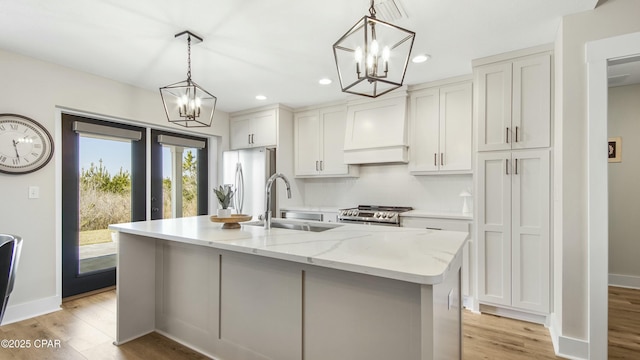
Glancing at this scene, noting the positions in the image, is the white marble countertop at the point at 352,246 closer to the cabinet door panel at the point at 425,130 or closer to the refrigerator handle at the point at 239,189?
the cabinet door panel at the point at 425,130

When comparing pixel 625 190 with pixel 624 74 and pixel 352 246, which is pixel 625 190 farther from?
pixel 352 246

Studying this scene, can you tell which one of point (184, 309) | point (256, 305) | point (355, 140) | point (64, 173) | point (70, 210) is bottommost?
point (184, 309)

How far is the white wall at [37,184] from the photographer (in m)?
2.70

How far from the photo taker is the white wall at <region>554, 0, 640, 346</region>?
6.83 ft

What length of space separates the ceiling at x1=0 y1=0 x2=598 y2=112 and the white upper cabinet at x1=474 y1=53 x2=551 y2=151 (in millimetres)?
183

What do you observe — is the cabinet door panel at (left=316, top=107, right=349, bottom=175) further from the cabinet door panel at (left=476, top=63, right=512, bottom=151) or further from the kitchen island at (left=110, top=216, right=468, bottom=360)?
the kitchen island at (left=110, top=216, right=468, bottom=360)

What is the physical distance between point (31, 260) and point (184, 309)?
5.83 ft

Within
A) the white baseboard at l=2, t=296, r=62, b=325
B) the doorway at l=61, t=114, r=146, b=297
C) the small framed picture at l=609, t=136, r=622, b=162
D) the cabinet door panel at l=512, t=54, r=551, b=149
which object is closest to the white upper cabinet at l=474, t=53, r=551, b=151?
the cabinet door panel at l=512, t=54, r=551, b=149

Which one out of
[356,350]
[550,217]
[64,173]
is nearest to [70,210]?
[64,173]

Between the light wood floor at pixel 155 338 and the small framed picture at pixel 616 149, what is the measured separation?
1692 mm

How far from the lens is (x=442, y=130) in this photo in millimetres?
3422

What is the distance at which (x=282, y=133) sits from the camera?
4.43m

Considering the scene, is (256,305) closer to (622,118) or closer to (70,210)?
(70,210)

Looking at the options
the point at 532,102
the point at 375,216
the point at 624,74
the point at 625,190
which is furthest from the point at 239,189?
the point at 625,190
